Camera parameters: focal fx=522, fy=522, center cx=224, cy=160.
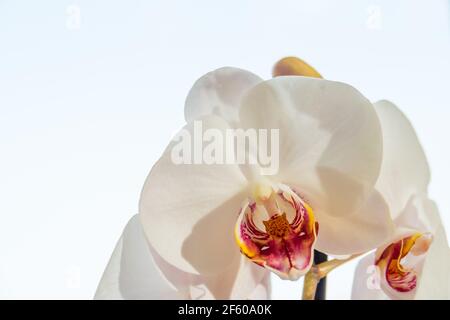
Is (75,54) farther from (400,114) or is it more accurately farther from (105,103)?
(400,114)

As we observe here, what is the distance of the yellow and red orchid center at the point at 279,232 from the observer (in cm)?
35

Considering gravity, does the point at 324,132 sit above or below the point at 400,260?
above

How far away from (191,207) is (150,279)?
6 centimetres

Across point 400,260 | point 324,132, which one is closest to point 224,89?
point 324,132

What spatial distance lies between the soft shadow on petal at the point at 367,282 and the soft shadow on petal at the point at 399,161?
0.05 m

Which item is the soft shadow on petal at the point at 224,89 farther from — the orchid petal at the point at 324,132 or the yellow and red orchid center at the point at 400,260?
the yellow and red orchid center at the point at 400,260

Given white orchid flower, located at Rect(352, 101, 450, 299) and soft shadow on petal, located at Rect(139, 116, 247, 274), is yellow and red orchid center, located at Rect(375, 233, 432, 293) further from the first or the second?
soft shadow on petal, located at Rect(139, 116, 247, 274)

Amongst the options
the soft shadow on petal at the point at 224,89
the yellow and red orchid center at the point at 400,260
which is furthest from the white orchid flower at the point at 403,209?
the soft shadow on petal at the point at 224,89

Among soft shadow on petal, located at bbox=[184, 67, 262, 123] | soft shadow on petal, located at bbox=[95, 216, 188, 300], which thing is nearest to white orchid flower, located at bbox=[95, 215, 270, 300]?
soft shadow on petal, located at bbox=[95, 216, 188, 300]

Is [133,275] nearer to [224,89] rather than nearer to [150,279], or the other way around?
[150,279]

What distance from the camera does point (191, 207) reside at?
387 mm
